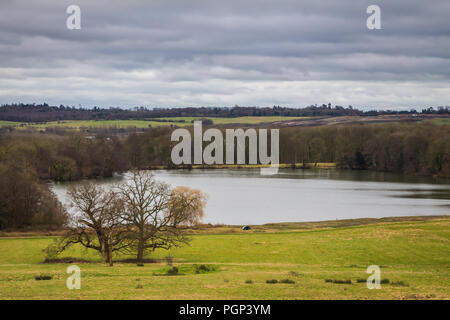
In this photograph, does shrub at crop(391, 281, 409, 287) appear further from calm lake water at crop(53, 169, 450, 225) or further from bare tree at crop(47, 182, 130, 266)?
calm lake water at crop(53, 169, 450, 225)

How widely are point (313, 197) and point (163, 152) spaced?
62501 mm

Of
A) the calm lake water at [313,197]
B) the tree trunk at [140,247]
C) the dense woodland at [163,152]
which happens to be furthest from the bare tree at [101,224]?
the calm lake water at [313,197]

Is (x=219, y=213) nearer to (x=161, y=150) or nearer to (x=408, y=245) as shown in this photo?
(x=408, y=245)

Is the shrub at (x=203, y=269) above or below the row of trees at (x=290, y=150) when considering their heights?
below

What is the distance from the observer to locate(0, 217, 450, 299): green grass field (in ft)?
48.6

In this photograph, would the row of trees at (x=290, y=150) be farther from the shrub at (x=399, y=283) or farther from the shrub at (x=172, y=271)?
the shrub at (x=399, y=283)

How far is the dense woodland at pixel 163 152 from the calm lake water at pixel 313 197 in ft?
27.8

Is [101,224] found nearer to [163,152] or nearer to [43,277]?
[43,277]

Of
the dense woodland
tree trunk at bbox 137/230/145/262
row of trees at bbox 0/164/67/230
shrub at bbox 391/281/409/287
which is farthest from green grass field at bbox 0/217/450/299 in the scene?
the dense woodland

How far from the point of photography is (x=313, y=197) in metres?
65.6

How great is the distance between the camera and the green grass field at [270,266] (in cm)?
1480

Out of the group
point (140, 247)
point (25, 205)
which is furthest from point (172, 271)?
point (25, 205)

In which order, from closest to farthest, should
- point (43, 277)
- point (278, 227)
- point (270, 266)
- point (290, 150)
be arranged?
point (43, 277)
point (270, 266)
point (278, 227)
point (290, 150)

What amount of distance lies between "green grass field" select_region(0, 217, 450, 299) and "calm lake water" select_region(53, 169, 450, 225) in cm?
719
